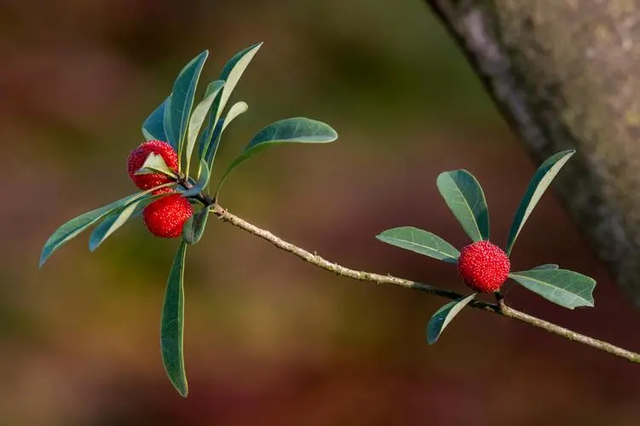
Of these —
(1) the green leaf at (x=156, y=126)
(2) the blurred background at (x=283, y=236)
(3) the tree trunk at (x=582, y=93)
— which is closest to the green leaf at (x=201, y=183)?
(1) the green leaf at (x=156, y=126)

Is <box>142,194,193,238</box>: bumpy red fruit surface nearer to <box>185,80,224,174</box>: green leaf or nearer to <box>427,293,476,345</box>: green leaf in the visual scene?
<box>185,80,224,174</box>: green leaf

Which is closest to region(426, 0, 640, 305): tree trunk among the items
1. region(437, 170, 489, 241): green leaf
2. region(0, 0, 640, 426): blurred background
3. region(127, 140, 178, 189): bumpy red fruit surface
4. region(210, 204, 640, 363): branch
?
region(437, 170, 489, 241): green leaf

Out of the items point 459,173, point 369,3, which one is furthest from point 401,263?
point 459,173

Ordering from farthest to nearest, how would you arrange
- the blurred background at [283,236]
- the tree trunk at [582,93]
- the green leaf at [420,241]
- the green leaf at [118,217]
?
1. the blurred background at [283,236]
2. the tree trunk at [582,93]
3. the green leaf at [420,241]
4. the green leaf at [118,217]

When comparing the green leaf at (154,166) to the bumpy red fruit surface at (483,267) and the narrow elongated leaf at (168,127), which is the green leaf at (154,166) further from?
the bumpy red fruit surface at (483,267)

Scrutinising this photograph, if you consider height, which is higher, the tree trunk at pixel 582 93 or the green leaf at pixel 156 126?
the tree trunk at pixel 582 93

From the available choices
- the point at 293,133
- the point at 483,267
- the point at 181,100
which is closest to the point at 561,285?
the point at 483,267
